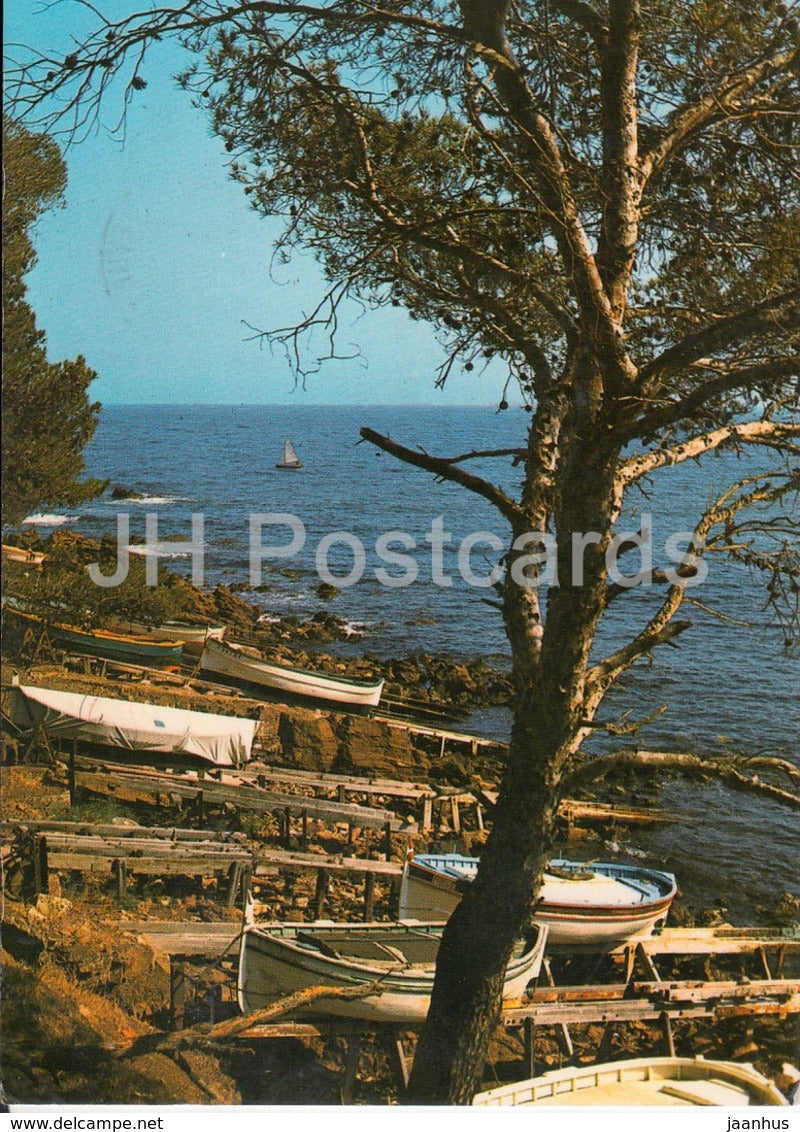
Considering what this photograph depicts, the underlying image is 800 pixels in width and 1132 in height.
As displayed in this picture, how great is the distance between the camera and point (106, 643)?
731cm

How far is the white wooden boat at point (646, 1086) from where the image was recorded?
3871mm

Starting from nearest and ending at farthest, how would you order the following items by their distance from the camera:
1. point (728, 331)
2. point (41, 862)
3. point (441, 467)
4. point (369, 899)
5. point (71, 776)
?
1. point (728, 331)
2. point (441, 467)
3. point (41, 862)
4. point (369, 899)
5. point (71, 776)

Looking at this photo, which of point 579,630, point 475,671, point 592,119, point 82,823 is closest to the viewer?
point 579,630

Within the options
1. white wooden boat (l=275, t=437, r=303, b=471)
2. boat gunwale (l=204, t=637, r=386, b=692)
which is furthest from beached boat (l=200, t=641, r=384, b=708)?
white wooden boat (l=275, t=437, r=303, b=471)

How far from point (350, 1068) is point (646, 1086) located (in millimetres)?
1114

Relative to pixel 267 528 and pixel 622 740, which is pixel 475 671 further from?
pixel 267 528

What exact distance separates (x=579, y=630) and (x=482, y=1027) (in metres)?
1.49

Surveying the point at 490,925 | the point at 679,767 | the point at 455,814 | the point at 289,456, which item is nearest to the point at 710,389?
the point at 679,767

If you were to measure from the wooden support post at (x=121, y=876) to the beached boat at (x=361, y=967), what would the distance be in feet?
2.08

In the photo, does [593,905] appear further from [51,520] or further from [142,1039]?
[51,520]

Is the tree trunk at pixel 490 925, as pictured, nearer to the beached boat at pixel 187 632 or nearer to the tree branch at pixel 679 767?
the tree branch at pixel 679 767

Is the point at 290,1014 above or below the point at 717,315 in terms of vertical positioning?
below

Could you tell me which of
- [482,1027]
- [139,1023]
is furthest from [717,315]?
[139,1023]

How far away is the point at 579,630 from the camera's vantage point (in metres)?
3.78
